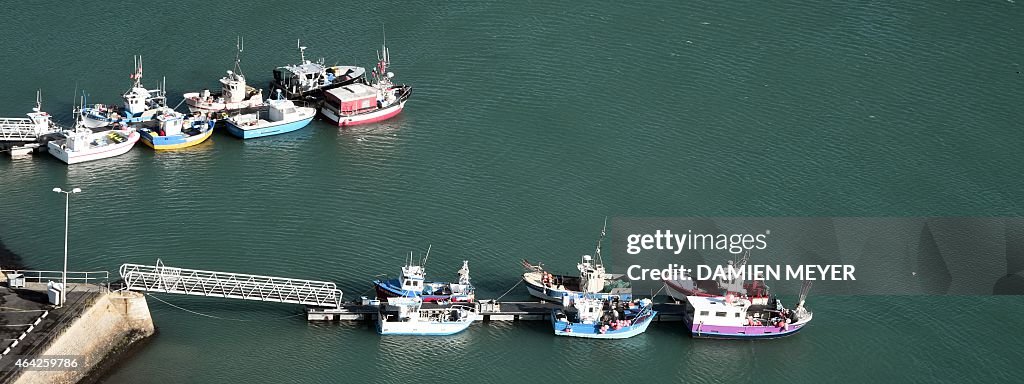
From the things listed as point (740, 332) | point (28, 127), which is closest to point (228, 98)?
point (28, 127)

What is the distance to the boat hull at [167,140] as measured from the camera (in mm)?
94438

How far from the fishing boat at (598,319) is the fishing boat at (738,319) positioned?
2.34 metres

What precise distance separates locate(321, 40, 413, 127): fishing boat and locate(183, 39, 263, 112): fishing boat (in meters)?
4.61

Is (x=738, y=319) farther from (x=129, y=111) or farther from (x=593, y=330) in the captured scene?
(x=129, y=111)

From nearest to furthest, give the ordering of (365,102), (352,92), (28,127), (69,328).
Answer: (69,328) < (28,127) < (365,102) < (352,92)

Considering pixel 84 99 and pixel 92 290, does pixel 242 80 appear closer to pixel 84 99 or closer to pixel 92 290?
pixel 84 99

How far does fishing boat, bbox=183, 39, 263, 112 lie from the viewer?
99.3 m

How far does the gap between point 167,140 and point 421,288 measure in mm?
25146

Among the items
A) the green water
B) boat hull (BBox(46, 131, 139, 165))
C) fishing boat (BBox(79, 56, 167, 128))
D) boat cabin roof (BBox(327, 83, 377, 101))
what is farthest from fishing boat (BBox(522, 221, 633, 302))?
fishing boat (BBox(79, 56, 167, 128))

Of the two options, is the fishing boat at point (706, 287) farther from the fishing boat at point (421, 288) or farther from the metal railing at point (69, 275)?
the metal railing at point (69, 275)

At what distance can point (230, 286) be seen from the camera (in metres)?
77.7

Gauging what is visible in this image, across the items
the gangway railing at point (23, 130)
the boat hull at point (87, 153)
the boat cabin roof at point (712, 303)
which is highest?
the gangway railing at point (23, 130)

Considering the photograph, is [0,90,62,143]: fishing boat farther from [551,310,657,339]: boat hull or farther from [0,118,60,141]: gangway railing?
[551,310,657,339]: boat hull

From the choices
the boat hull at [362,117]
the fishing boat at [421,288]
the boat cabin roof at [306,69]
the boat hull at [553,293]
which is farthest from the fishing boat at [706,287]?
the boat cabin roof at [306,69]
